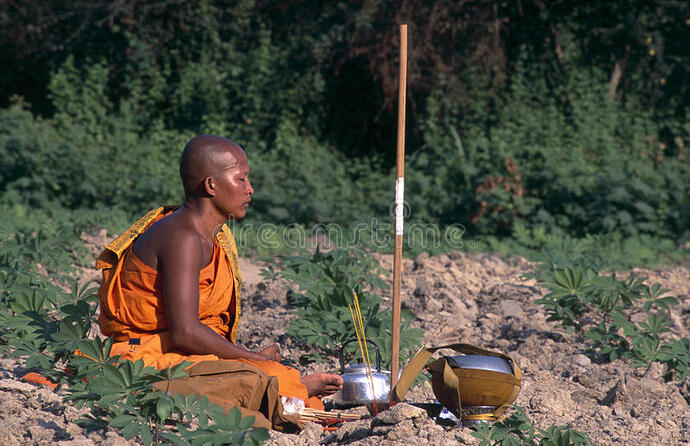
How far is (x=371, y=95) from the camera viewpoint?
10977 millimetres

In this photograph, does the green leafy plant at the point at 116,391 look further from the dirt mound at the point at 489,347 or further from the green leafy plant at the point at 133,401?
the dirt mound at the point at 489,347

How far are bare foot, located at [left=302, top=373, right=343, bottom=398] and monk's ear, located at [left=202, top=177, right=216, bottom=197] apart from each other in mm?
794

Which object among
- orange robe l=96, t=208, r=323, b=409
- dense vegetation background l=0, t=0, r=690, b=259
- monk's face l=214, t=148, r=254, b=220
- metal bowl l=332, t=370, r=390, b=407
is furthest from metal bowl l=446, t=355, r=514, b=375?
dense vegetation background l=0, t=0, r=690, b=259

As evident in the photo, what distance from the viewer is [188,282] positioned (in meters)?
2.86

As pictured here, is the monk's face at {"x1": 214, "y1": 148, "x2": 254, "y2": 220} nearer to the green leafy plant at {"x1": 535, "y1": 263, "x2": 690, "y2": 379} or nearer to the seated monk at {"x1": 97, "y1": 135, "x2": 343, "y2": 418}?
the seated monk at {"x1": 97, "y1": 135, "x2": 343, "y2": 418}

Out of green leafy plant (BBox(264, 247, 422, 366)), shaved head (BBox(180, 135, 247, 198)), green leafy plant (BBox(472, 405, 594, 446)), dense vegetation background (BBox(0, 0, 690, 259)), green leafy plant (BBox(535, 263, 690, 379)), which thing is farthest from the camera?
dense vegetation background (BBox(0, 0, 690, 259))

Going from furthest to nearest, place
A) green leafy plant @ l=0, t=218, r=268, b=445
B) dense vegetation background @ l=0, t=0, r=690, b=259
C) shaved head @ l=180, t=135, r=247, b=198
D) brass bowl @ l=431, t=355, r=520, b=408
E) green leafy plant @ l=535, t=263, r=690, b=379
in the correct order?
dense vegetation background @ l=0, t=0, r=690, b=259, green leafy plant @ l=535, t=263, r=690, b=379, shaved head @ l=180, t=135, r=247, b=198, brass bowl @ l=431, t=355, r=520, b=408, green leafy plant @ l=0, t=218, r=268, b=445

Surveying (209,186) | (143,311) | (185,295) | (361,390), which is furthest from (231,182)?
(361,390)

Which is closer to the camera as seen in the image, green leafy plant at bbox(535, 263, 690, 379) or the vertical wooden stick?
the vertical wooden stick

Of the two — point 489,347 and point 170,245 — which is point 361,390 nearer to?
point 170,245

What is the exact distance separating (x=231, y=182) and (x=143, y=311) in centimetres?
58

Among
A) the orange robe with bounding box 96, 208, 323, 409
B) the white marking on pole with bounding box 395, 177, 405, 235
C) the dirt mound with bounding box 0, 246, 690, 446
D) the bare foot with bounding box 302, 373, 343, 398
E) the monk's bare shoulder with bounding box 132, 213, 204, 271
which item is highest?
the white marking on pole with bounding box 395, 177, 405, 235

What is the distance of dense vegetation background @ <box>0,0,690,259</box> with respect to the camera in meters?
8.47

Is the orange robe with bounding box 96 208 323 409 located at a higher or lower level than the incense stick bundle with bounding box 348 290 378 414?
higher
